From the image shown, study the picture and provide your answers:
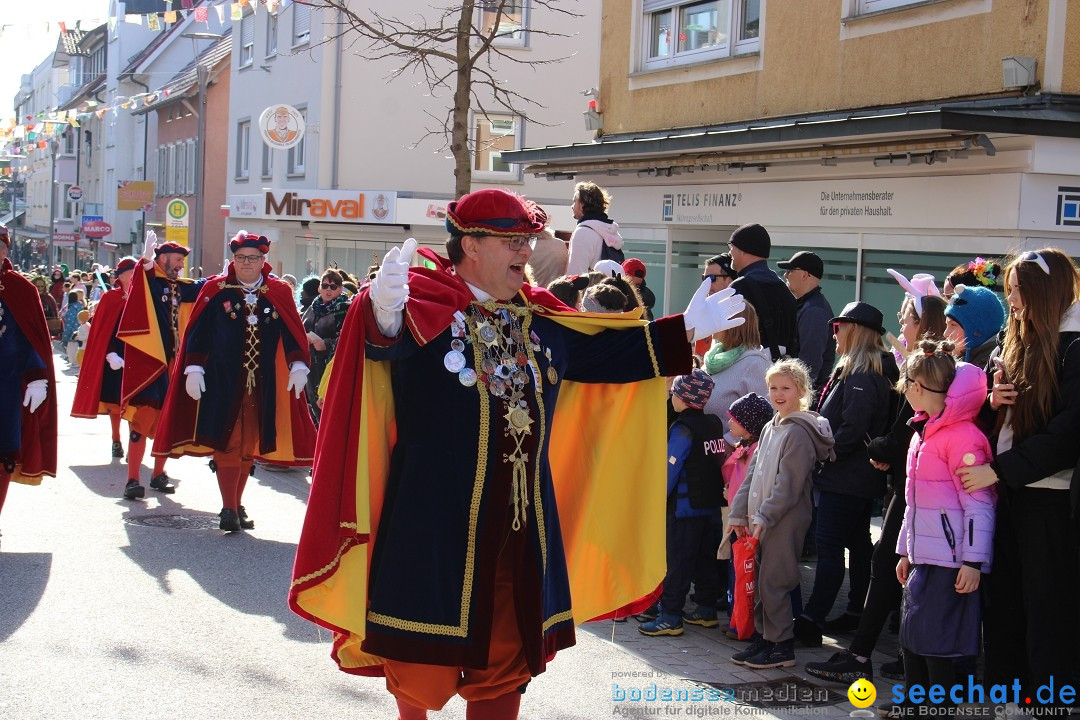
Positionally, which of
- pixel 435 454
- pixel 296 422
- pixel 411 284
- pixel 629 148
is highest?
pixel 629 148

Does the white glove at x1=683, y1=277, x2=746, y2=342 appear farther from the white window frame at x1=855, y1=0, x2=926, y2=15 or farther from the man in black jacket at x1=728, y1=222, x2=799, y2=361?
the white window frame at x1=855, y1=0, x2=926, y2=15

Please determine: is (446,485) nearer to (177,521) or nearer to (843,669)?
(843,669)

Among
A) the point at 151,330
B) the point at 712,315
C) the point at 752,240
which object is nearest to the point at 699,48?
the point at 151,330

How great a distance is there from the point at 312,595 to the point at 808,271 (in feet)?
15.5

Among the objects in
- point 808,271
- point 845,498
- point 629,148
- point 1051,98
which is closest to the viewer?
point 845,498

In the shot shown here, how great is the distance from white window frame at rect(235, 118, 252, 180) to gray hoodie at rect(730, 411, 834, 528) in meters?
28.1

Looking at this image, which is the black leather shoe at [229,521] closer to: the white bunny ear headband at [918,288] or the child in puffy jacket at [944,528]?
the white bunny ear headband at [918,288]

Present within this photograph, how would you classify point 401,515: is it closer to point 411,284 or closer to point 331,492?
point 331,492

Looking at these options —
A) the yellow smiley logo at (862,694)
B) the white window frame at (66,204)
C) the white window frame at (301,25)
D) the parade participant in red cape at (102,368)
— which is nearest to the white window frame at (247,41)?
the white window frame at (301,25)

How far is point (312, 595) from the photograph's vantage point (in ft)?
13.5

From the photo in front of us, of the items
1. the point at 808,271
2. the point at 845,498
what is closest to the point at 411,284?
the point at 845,498

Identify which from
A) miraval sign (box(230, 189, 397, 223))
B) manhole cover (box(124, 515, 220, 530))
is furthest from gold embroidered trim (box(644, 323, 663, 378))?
miraval sign (box(230, 189, 397, 223))

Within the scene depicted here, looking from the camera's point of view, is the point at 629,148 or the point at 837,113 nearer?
the point at 837,113

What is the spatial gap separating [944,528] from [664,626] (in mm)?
1989
